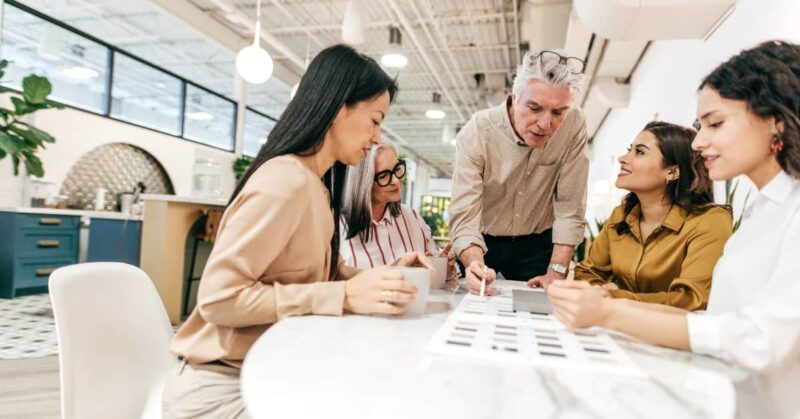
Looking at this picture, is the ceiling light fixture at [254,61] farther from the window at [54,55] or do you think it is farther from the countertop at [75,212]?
the window at [54,55]

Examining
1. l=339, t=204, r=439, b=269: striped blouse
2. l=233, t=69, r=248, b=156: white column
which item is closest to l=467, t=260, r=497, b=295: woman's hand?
l=339, t=204, r=439, b=269: striped blouse

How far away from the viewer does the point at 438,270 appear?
4.53 ft

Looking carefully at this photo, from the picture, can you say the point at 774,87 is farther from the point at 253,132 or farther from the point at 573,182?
the point at 253,132

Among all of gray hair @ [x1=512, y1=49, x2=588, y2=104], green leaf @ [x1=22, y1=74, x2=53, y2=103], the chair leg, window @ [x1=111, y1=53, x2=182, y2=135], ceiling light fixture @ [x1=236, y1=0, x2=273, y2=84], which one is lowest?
the chair leg

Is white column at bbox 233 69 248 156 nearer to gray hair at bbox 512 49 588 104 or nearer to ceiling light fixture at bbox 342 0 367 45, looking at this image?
ceiling light fixture at bbox 342 0 367 45

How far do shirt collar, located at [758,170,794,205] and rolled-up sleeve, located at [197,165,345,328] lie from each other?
0.88 meters

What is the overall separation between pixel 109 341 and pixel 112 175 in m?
7.04

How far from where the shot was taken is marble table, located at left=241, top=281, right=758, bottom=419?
1.67 feet

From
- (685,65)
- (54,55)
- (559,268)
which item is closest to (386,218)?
(559,268)

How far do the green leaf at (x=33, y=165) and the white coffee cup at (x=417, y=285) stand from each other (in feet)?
18.6

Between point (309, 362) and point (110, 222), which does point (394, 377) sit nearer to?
point (309, 362)

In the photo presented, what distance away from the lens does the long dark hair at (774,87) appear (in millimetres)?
964

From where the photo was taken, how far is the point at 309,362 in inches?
25.0

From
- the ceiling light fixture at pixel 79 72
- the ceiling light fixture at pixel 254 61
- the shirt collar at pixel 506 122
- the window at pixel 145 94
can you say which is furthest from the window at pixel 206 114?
the shirt collar at pixel 506 122
